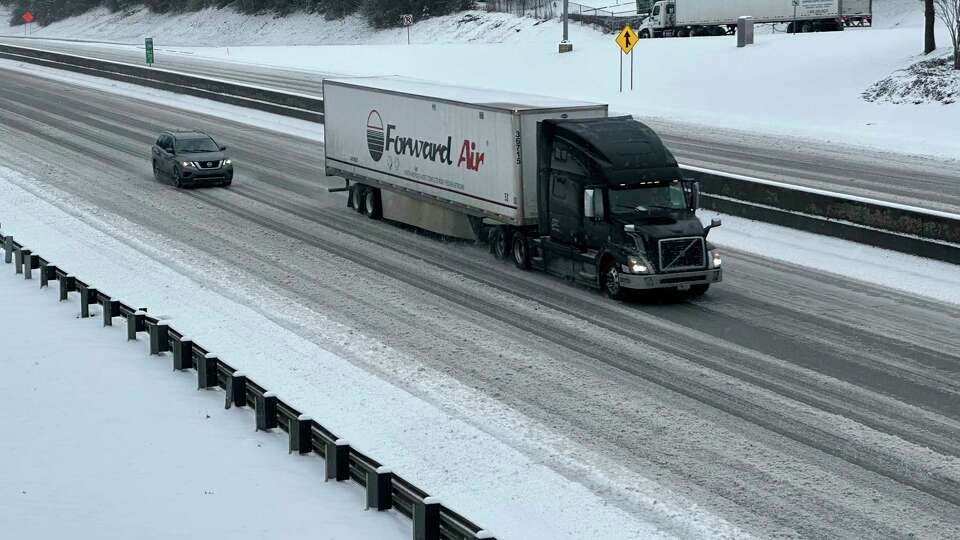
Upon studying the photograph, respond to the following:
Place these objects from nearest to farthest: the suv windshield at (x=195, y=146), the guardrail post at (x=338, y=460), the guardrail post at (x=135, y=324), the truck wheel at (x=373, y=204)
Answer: the guardrail post at (x=338, y=460), the guardrail post at (x=135, y=324), the truck wheel at (x=373, y=204), the suv windshield at (x=195, y=146)

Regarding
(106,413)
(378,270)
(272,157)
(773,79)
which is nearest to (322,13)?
(773,79)

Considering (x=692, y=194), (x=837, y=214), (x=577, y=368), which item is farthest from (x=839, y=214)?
(x=577, y=368)

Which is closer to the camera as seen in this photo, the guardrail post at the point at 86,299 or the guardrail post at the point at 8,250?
the guardrail post at the point at 86,299

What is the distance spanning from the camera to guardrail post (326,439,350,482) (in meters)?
13.0

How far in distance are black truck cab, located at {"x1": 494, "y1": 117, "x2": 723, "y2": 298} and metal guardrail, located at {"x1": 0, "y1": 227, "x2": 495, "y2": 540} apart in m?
7.47

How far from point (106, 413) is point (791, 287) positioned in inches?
492

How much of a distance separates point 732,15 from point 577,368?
5719 centimetres

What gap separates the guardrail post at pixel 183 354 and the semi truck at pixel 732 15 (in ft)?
179

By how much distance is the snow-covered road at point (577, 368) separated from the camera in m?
12.9

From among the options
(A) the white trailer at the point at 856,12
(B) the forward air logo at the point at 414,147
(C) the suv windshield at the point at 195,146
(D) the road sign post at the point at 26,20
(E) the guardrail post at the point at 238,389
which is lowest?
(E) the guardrail post at the point at 238,389

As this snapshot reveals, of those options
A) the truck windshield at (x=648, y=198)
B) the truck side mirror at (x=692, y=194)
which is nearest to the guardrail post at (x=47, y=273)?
the truck windshield at (x=648, y=198)

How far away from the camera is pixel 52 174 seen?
35.8m

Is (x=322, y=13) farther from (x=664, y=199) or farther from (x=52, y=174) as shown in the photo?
(x=664, y=199)

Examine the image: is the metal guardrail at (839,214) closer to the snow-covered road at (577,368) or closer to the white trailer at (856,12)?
the snow-covered road at (577,368)
